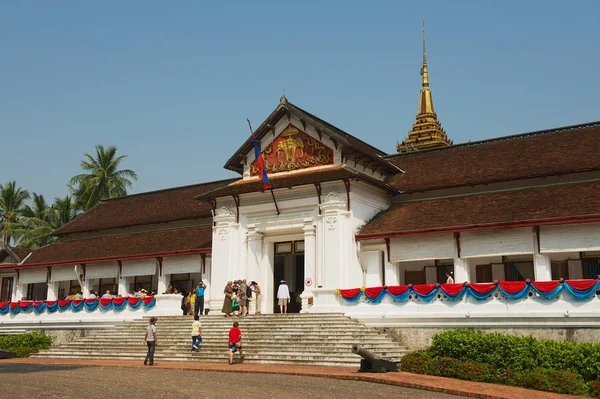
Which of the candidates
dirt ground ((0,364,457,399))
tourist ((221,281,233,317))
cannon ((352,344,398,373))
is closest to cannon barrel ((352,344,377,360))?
cannon ((352,344,398,373))

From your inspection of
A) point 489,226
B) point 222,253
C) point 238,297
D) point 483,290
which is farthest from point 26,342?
point 489,226

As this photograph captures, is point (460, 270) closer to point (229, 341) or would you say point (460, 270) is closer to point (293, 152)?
point (293, 152)

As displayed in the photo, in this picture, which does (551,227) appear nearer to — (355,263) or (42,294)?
(355,263)

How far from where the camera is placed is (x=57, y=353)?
26.0 metres

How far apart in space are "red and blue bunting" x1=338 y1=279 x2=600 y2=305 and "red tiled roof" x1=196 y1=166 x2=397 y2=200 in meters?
5.02

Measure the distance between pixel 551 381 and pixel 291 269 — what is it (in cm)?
1574

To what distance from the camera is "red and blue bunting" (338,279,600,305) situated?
63.7 ft

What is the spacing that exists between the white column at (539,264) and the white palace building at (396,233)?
0.05 meters

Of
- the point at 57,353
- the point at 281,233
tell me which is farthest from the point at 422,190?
the point at 57,353

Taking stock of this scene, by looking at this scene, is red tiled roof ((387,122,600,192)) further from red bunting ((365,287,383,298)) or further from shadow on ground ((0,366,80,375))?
shadow on ground ((0,366,80,375))

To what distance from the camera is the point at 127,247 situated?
35688mm

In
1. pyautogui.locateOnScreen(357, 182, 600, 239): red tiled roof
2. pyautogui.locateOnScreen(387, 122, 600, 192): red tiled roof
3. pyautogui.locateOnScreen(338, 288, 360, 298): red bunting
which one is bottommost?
pyautogui.locateOnScreen(338, 288, 360, 298): red bunting

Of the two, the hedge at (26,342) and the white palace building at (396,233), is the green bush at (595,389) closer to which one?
the white palace building at (396,233)

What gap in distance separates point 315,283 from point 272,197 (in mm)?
4354
